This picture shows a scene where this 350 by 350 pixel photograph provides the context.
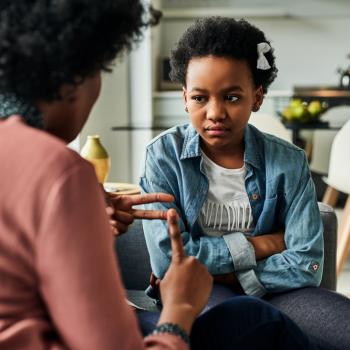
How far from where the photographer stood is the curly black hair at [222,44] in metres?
1.27

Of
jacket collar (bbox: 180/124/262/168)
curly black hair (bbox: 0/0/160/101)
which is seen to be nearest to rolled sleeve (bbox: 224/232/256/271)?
jacket collar (bbox: 180/124/262/168)

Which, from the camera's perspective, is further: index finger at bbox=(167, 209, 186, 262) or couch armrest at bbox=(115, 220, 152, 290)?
couch armrest at bbox=(115, 220, 152, 290)

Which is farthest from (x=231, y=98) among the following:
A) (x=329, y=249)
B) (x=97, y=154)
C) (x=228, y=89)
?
(x=97, y=154)

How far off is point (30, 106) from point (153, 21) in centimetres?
25

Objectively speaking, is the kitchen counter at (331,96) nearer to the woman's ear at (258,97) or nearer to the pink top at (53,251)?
the woman's ear at (258,97)

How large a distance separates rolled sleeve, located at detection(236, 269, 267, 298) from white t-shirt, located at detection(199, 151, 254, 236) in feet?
0.35

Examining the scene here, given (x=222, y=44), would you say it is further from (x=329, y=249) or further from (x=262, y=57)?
(x=329, y=249)

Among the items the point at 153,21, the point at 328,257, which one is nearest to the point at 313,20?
the point at 328,257

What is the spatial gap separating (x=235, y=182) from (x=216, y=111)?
19 centimetres

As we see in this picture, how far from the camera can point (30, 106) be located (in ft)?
2.25

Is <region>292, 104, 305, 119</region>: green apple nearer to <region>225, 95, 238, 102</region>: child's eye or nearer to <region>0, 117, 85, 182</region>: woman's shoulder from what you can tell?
<region>225, 95, 238, 102</region>: child's eye

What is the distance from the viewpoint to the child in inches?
49.6

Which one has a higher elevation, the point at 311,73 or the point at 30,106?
the point at 30,106

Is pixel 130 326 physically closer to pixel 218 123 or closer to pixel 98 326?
pixel 98 326
